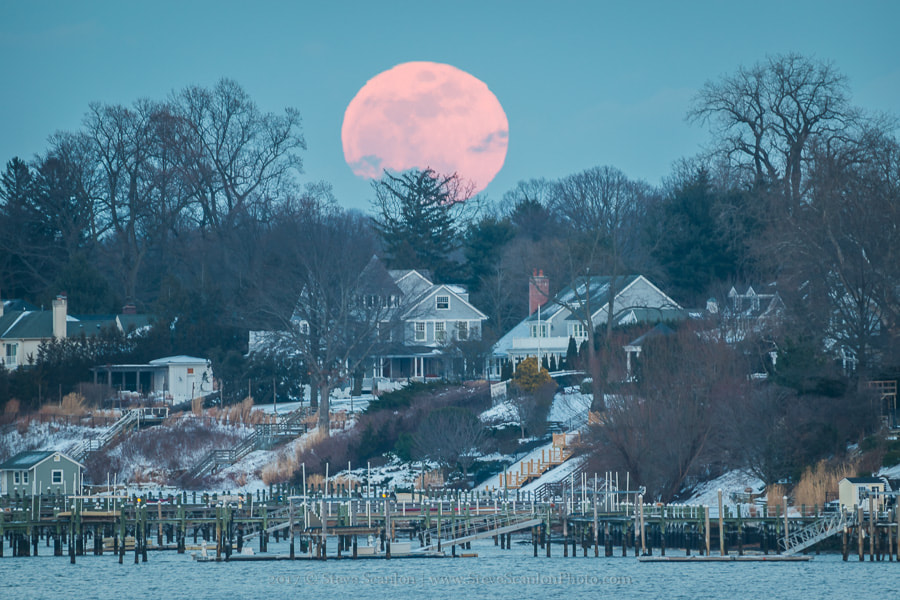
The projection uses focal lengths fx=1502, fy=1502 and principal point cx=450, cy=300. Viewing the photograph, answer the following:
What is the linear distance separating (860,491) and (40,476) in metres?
35.4

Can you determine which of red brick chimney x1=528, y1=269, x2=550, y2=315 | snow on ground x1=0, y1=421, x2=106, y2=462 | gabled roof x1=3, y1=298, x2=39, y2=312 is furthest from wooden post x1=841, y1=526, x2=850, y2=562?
gabled roof x1=3, y1=298, x2=39, y2=312

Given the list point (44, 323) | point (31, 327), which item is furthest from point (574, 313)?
point (31, 327)

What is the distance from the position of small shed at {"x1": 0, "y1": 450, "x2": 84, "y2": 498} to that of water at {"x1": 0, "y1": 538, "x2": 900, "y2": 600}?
1195 cm

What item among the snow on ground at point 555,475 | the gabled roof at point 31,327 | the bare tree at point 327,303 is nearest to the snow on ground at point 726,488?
the snow on ground at point 555,475

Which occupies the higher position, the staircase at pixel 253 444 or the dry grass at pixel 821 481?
the staircase at pixel 253 444

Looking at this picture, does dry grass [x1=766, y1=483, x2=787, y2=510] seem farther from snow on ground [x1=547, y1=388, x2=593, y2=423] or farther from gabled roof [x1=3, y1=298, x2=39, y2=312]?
gabled roof [x1=3, y1=298, x2=39, y2=312]

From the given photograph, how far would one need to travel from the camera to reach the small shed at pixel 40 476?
65.6 metres

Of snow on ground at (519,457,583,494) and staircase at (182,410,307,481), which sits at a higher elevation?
staircase at (182,410,307,481)

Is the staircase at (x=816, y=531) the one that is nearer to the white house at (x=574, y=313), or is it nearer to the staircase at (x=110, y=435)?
the white house at (x=574, y=313)

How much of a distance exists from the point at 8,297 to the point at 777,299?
2122 inches

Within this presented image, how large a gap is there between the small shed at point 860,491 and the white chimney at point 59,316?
53169mm

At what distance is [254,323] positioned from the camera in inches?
3376

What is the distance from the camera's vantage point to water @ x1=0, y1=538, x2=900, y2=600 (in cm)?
4506

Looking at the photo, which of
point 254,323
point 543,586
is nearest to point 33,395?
point 254,323
